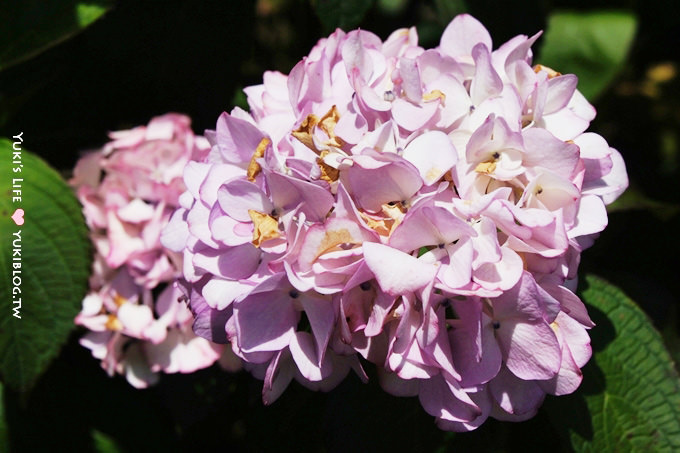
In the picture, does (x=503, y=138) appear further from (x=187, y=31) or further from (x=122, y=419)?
(x=122, y=419)

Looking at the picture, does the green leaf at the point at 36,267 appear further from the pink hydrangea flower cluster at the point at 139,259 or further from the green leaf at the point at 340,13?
the green leaf at the point at 340,13

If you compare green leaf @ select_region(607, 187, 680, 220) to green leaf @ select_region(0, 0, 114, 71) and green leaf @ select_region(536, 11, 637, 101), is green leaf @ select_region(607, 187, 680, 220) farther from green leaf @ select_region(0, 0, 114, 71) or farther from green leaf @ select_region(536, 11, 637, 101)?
green leaf @ select_region(0, 0, 114, 71)

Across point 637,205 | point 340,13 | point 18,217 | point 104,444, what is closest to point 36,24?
point 18,217

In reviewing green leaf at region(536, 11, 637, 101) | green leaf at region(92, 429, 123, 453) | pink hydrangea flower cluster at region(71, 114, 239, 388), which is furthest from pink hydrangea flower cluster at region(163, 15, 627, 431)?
green leaf at region(536, 11, 637, 101)

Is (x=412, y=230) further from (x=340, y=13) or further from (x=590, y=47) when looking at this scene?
(x=590, y=47)

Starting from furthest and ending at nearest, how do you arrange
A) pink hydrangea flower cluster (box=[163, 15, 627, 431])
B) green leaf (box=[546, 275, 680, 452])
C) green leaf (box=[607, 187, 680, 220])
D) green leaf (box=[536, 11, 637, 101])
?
1. green leaf (box=[536, 11, 637, 101])
2. green leaf (box=[607, 187, 680, 220])
3. green leaf (box=[546, 275, 680, 452])
4. pink hydrangea flower cluster (box=[163, 15, 627, 431])

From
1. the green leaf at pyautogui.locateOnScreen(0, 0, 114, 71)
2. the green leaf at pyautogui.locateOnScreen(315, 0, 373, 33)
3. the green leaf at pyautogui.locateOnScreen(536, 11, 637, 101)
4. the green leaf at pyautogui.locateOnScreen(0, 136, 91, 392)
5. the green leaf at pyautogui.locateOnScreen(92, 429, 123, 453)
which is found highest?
the green leaf at pyautogui.locateOnScreen(0, 0, 114, 71)

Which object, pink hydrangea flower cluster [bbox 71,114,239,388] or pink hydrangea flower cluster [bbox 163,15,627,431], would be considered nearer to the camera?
pink hydrangea flower cluster [bbox 163,15,627,431]

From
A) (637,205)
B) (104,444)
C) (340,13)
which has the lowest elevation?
(104,444)
